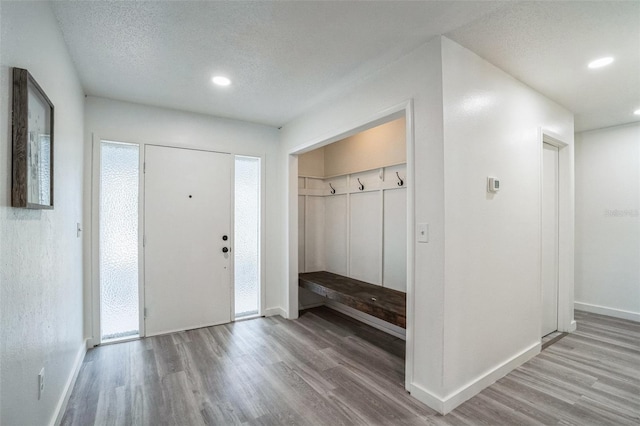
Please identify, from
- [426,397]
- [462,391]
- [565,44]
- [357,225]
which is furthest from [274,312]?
[565,44]

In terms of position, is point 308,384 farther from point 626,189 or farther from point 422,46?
point 626,189

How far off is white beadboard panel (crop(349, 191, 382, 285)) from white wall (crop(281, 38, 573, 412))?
1.32m

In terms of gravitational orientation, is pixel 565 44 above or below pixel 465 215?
above

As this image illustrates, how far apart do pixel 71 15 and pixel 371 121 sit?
213 cm

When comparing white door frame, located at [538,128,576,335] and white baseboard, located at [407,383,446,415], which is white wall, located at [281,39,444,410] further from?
white door frame, located at [538,128,576,335]

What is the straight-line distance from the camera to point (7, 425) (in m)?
1.13

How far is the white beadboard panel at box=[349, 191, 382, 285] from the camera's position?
3717mm

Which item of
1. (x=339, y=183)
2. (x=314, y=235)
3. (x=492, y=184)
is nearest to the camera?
(x=492, y=184)

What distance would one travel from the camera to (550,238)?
131 inches

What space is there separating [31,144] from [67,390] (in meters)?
1.75

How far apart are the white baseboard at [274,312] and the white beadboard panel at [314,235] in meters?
0.72

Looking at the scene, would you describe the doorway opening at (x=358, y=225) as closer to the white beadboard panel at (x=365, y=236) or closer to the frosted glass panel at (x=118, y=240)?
the white beadboard panel at (x=365, y=236)

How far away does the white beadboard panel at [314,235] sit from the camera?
177 inches

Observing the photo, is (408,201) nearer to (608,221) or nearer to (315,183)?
(315,183)
